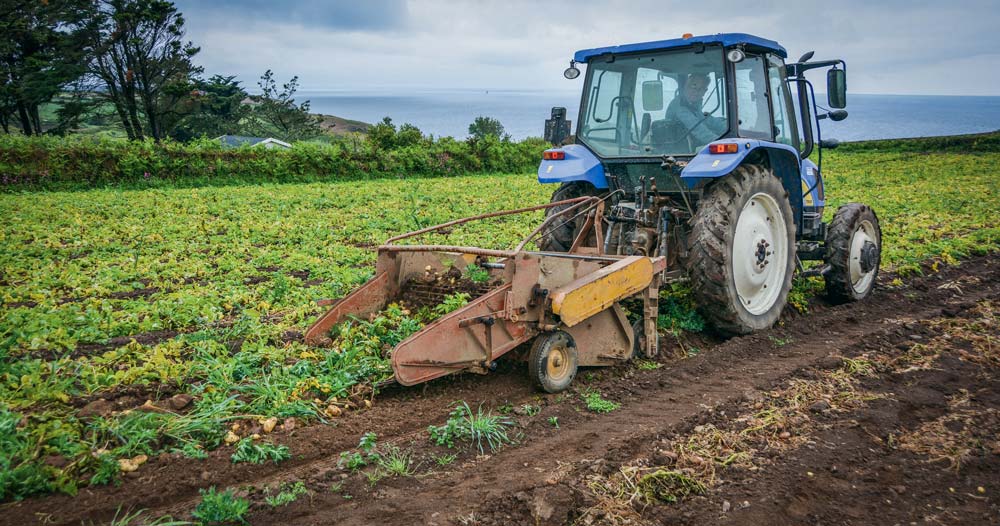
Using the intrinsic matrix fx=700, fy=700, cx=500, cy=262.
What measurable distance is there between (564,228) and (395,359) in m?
2.75

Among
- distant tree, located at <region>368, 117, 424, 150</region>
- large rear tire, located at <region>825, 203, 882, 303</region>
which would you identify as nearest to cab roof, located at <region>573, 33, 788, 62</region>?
large rear tire, located at <region>825, 203, 882, 303</region>

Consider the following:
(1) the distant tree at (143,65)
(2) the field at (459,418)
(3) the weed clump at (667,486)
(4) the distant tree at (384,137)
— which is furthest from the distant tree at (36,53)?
(3) the weed clump at (667,486)

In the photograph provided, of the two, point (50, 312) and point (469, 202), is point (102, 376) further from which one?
point (469, 202)

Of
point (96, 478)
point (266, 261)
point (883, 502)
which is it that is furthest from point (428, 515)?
point (266, 261)

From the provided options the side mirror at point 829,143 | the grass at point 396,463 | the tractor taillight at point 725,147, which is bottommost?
the grass at point 396,463

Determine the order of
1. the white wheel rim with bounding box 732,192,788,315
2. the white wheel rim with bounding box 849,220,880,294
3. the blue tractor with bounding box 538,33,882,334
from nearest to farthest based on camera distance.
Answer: the blue tractor with bounding box 538,33,882,334, the white wheel rim with bounding box 732,192,788,315, the white wheel rim with bounding box 849,220,880,294

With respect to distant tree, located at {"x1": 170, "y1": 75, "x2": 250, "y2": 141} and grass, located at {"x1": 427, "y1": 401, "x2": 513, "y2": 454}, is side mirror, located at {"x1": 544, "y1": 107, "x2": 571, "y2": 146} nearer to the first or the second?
grass, located at {"x1": 427, "y1": 401, "x2": 513, "y2": 454}

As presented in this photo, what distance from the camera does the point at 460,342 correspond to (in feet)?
13.9

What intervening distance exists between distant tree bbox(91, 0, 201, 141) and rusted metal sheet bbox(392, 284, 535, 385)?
129ft

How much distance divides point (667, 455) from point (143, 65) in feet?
144

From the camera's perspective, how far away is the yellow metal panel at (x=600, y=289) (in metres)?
4.39

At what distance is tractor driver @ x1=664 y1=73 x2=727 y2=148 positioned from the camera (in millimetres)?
5832

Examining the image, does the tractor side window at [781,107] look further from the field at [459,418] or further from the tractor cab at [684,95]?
the field at [459,418]

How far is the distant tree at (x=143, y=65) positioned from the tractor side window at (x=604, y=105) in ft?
124
